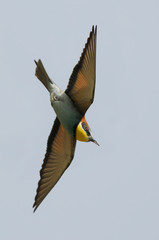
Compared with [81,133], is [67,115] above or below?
above

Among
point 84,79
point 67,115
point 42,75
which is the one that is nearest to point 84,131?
point 67,115

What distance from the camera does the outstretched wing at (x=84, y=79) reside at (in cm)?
1361

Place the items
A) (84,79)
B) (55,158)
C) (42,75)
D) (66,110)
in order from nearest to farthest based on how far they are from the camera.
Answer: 1. (84,79)
2. (66,110)
3. (42,75)
4. (55,158)

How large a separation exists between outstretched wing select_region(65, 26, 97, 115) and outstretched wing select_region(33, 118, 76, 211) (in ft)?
4.04

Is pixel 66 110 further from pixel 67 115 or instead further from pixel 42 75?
pixel 42 75

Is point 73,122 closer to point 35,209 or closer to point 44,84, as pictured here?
point 44,84

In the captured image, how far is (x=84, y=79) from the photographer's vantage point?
1384cm

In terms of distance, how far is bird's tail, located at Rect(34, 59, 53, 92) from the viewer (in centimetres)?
1461

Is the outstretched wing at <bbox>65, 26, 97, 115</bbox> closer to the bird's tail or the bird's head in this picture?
the bird's head

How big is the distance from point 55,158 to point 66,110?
1.76 metres

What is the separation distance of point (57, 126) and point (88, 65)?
2.23m

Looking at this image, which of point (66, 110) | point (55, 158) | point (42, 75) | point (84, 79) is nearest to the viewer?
point (84, 79)

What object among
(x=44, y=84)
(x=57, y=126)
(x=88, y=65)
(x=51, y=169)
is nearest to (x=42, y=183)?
(x=51, y=169)

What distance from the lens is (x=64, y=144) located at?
50.9 ft
